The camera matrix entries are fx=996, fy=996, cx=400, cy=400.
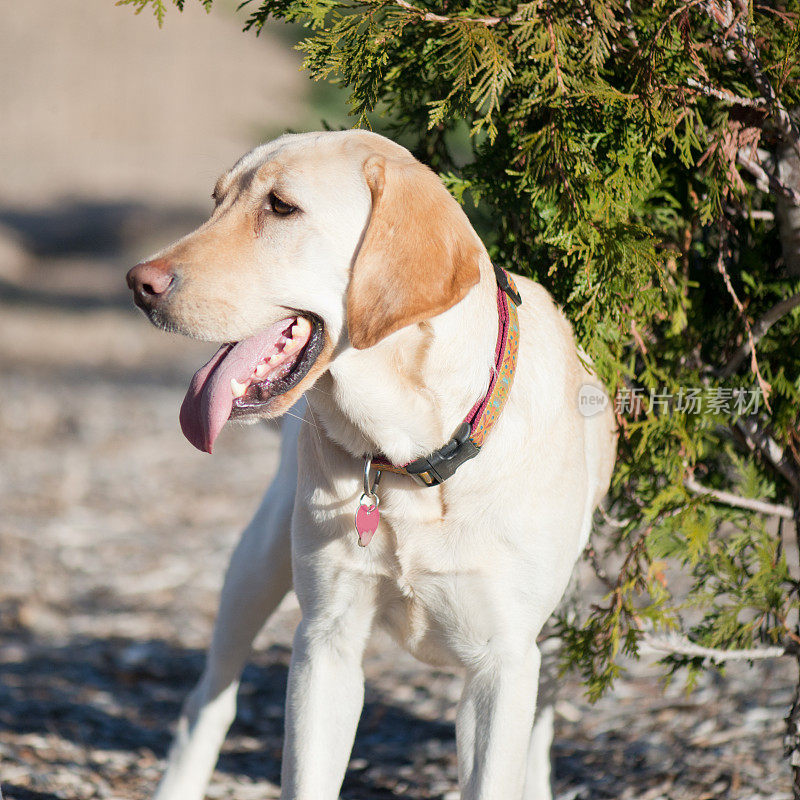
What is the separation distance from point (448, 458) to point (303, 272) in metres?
0.58

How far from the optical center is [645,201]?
3.14 m

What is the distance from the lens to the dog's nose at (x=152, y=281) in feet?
7.63

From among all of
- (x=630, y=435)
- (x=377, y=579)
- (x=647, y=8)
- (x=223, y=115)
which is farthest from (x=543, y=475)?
Answer: (x=223, y=115)

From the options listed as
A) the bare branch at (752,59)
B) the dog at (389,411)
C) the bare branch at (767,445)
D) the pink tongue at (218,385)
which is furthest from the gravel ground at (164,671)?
the bare branch at (752,59)

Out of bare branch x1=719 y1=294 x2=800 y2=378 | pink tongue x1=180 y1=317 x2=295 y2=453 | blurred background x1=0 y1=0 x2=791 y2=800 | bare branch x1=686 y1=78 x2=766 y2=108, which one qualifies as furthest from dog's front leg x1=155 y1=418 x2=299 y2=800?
bare branch x1=686 y1=78 x2=766 y2=108

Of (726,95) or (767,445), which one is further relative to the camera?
(767,445)

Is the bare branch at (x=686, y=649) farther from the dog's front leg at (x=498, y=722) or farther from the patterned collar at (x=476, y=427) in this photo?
the patterned collar at (x=476, y=427)

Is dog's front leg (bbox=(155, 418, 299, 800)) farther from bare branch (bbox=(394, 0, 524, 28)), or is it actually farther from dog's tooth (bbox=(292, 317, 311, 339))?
bare branch (bbox=(394, 0, 524, 28))

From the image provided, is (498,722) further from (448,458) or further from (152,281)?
(152,281)

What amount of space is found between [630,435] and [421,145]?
1232 mm

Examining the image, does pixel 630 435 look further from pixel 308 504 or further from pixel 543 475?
pixel 308 504

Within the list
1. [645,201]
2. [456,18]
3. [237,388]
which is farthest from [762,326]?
[237,388]

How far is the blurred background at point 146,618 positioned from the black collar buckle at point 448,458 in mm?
1137

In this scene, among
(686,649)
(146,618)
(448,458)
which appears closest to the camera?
(448,458)
